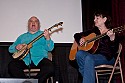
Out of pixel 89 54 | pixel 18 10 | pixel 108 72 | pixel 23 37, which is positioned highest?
pixel 18 10

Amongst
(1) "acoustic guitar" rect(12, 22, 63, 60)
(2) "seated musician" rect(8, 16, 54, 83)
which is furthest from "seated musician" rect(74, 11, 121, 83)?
(1) "acoustic guitar" rect(12, 22, 63, 60)

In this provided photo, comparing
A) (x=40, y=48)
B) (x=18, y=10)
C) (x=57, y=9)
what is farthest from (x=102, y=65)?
(x=18, y=10)

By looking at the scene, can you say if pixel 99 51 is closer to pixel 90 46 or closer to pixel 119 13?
pixel 90 46

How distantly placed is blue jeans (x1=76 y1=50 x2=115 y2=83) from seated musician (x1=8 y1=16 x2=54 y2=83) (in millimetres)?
416

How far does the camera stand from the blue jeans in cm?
244

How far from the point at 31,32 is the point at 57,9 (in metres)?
0.61

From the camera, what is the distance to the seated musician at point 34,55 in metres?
2.87

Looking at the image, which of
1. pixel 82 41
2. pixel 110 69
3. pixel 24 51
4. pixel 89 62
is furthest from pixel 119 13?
pixel 24 51

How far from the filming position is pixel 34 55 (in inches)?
121

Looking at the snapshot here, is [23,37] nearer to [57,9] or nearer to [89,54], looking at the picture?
[57,9]

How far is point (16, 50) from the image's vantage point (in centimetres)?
306

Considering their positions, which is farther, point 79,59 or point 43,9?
point 43,9

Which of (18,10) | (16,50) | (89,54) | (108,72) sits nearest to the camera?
(89,54)

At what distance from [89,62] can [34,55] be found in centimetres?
81
